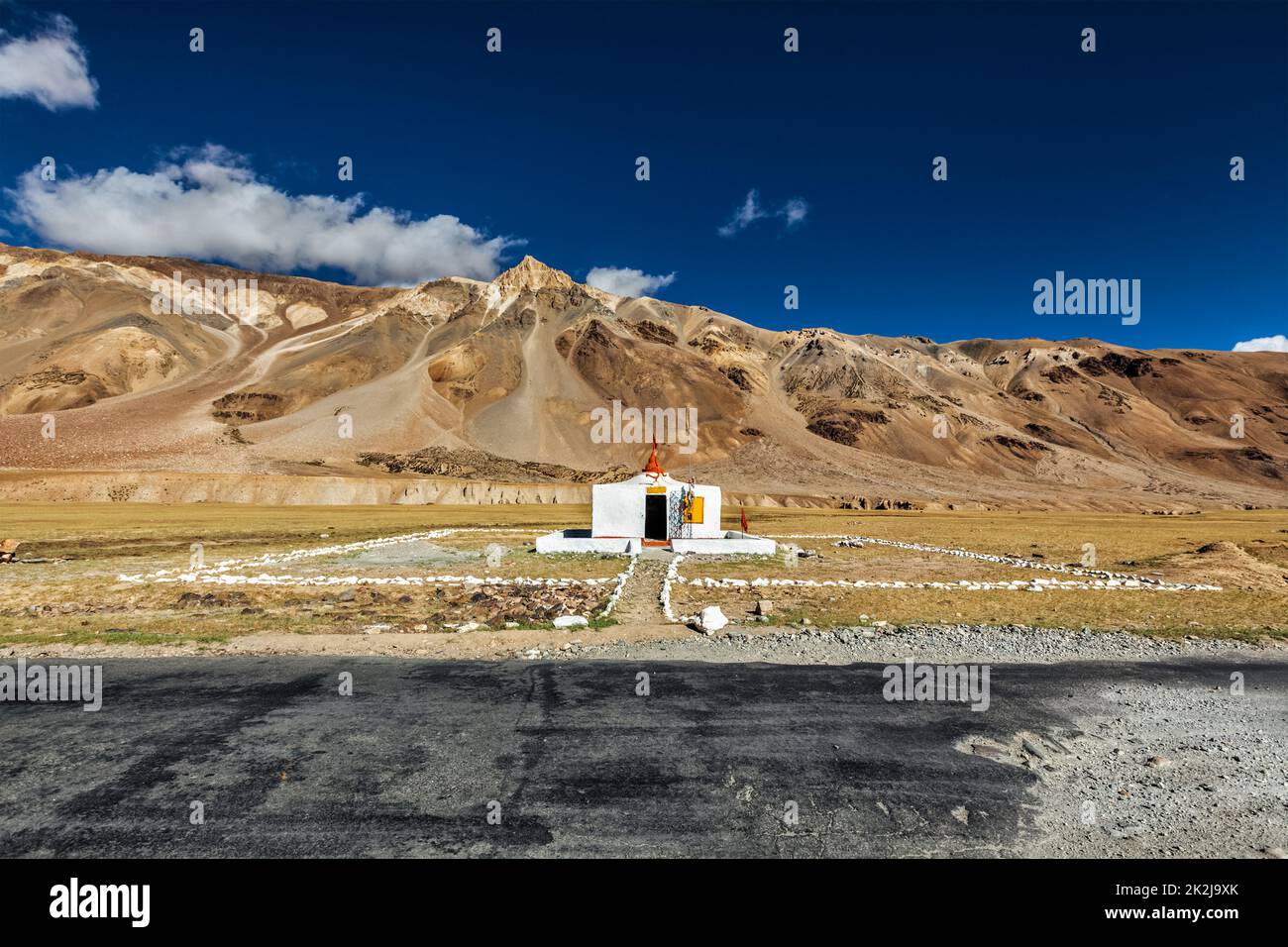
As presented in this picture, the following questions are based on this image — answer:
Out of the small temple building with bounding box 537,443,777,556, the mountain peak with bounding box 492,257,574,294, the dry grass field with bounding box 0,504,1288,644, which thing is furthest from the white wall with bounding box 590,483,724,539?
the mountain peak with bounding box 492,257,574,294

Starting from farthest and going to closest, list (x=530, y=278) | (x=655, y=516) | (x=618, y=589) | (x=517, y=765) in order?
(x=530, y=278), (x=655, y=516), (x=618, y=589), (x=517, y=765)

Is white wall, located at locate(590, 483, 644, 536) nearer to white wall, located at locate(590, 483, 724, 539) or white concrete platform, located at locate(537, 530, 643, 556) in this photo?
white wall, located at locate(590, 483, 724, 539)

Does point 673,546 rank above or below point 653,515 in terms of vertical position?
below

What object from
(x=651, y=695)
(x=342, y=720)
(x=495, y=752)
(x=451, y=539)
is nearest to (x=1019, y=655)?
(x=651, y=695)

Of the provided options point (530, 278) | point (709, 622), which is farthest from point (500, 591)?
point (530, 278)

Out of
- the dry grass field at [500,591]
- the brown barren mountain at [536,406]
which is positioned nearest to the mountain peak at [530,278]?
the brown barren mountain at [536,406]

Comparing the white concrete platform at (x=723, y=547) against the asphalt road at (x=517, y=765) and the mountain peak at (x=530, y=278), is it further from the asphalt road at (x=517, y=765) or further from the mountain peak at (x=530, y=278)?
the mountain peak at (x=530, y=278)

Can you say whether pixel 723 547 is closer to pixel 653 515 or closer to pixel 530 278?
pixel 653 515
